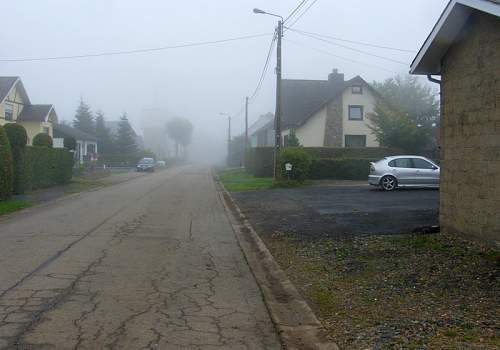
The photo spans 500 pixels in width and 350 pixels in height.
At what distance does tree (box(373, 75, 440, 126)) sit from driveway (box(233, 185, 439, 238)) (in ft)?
68.6

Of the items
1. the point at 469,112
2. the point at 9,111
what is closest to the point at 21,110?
the point at 9,111

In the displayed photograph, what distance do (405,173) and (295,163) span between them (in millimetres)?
6732

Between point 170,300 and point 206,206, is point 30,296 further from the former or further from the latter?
point 206,206

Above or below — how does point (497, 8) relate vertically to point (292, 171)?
above

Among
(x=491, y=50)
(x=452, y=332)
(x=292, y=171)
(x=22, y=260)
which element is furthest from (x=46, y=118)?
(x=452, y=332)

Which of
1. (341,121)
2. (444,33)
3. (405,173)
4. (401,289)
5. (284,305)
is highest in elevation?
(341,121)

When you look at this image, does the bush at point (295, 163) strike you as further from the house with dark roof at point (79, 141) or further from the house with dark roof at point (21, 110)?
the house with dark roof at point (79, 141)

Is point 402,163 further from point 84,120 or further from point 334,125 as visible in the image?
point 84,120

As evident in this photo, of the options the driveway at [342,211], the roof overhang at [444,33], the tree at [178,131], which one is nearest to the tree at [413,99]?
the driveway at [342,211]

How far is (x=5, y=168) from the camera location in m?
21.0

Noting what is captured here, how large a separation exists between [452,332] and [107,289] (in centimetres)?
433

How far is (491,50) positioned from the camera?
31.9 feet

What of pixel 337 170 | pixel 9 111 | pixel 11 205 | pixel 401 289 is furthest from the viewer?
pixel 9 111

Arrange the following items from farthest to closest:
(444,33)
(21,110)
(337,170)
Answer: (21,110), (337,170), (444,33)
